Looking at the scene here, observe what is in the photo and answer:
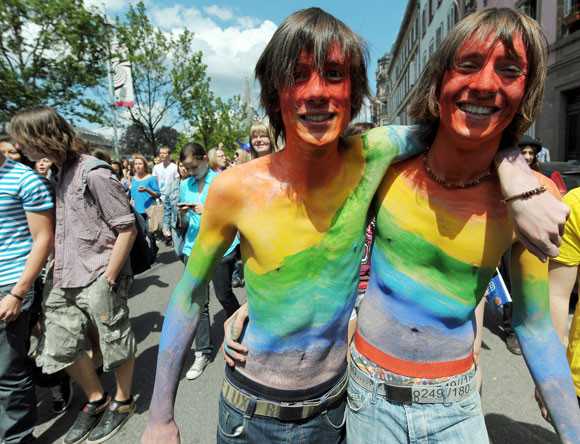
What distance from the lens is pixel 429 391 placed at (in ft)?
4.00

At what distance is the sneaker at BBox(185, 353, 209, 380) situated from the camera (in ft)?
10.5

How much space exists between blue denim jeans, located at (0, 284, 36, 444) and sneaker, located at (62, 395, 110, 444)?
0.25 meters

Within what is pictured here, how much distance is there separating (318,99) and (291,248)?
1.56 feet

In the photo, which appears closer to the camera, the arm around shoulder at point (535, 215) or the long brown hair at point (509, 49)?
the arm around shoulder at point (535, 215)

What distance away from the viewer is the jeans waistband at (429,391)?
47.9 inches

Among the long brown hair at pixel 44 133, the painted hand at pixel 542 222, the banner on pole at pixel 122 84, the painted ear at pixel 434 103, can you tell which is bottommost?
the painted hand at pixel 542 222

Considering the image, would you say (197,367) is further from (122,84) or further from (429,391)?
(122,84)

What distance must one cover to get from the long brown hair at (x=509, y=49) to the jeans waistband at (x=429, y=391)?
0.86 m

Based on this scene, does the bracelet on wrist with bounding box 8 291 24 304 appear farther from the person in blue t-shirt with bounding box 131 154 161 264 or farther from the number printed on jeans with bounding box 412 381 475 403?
the person in blue t-shirt with bounding box 131 154 161 264

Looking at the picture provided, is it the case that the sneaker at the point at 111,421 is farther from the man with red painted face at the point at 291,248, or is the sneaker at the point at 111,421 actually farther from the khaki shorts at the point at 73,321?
the man with red painted face at the point at 291,248

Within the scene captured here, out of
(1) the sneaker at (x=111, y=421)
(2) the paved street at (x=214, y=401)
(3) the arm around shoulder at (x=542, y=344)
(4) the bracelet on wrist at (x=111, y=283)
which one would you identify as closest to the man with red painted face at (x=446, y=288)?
(3) the arm around shoulder at (x=542, y=344)

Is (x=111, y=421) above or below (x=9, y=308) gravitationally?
below

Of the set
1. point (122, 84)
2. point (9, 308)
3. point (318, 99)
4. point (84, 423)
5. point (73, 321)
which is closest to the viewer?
point (318, 99)

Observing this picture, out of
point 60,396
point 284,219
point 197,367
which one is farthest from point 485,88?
point 60,396
